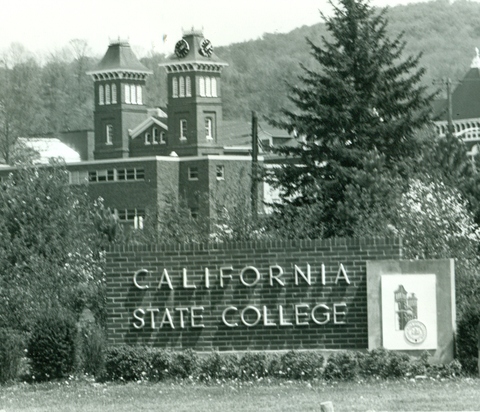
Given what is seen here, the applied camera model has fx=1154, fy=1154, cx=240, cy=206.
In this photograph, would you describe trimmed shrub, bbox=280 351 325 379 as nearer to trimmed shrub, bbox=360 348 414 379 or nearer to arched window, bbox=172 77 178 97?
trimmed shrub, bbox=360 348 414 379

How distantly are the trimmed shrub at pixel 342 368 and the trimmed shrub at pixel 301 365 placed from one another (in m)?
0.18

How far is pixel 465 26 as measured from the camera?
196 metres

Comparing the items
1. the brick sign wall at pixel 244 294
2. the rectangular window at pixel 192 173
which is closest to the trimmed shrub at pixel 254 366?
the brick sign wall at pixel 244 294

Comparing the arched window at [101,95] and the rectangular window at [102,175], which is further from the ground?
the arched window at [101,95]

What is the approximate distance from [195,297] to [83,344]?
6.36ft

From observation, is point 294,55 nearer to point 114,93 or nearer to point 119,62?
point 119,62

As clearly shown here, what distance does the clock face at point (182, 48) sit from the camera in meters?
112

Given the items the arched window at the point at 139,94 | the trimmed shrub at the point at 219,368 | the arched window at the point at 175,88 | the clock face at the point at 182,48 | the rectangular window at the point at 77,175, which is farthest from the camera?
the arched window at the point at 139,94

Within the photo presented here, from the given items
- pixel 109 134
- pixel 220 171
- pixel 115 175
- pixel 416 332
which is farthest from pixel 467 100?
pixel 416 332

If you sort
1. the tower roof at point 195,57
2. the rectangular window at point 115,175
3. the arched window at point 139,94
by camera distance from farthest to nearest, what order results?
the arched window at point 139,94, the tower roof at point 195,57, the rectangular window at point 115,175

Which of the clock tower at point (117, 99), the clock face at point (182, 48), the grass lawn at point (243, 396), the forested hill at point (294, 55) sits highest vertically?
the forested hill at point (294, 55)

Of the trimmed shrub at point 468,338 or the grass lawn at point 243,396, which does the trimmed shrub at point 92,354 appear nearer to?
the grass lawn at point 243,396

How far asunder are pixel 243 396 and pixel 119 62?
110m

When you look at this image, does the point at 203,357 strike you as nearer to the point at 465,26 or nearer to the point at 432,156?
the point at 432,156
